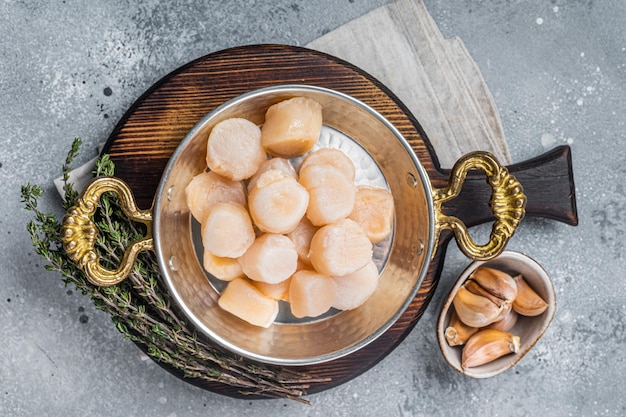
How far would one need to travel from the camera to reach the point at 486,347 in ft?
4.12

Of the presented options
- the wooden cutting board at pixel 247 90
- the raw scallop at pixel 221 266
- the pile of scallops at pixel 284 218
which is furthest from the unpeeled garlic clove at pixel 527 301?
the raw scallop at pixel 221 266

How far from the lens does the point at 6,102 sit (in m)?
1.24

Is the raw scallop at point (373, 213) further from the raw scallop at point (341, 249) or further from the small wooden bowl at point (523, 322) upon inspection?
the small wooden bowl at point (523, 322)

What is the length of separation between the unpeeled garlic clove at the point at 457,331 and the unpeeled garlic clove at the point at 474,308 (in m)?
0.02

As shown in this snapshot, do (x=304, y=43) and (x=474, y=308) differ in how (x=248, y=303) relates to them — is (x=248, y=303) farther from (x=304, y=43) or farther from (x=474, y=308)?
(x=304, y=43)

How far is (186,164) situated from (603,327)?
3.09 ft

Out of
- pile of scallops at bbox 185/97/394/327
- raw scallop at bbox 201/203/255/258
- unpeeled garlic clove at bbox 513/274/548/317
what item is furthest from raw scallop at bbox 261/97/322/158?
unpeeled garlic clove at bbox 513/274/548/317

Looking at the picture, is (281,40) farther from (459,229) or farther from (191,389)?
(191,389)

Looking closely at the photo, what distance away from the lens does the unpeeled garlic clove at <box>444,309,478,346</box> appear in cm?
Result: 126

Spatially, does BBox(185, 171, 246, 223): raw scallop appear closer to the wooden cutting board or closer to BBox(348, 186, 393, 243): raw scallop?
the wooden cutting board

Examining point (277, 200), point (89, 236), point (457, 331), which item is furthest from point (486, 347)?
point (89, 236)

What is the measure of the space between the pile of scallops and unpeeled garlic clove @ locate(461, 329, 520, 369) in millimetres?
277

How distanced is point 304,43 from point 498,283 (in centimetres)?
61

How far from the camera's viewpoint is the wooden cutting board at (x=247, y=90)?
1.12 metres
